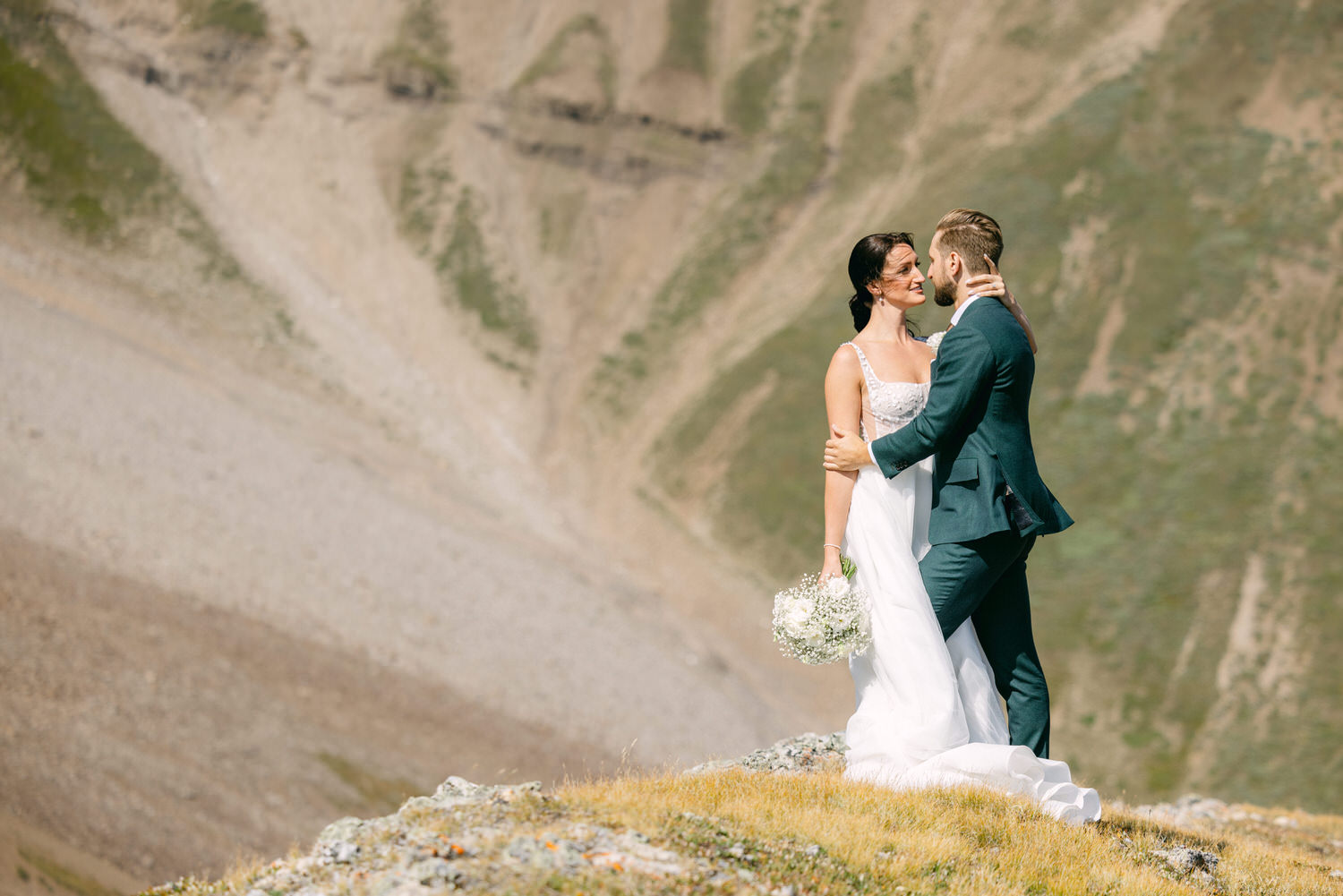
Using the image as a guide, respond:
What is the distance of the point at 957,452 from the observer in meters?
8.14

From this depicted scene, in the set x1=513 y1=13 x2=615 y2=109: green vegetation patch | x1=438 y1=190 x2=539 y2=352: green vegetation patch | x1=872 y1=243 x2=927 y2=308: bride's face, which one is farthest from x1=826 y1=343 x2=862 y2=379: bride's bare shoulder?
x1=513 y1=13 x2=615 y2=109: green vegetation patch

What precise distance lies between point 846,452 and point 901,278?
56.9 inches

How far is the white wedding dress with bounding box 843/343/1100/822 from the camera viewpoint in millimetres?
7980

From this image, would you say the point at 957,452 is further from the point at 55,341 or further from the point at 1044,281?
the point at 55,341

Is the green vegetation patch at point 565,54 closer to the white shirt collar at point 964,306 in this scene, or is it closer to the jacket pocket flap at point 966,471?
the white shirt collar at point 964,306

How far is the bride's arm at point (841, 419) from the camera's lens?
847 centimetres

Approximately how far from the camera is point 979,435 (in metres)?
8.03

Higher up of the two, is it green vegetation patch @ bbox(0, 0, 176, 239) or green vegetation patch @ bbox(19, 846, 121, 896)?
green vegetation patch @ bbox(0, 0, 176, 239)

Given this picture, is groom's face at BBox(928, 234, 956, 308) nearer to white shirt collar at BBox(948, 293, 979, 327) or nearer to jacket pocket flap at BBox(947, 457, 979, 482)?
white shirt collar at BBox(948, 293, 979, 327)

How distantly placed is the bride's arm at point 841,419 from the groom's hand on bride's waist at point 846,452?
6 cm

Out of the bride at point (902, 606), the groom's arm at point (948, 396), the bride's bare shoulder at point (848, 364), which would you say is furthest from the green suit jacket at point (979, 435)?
the bride's bare shoulder at point (848, 364)

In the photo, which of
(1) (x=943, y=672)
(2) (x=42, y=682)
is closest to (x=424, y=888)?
(1) (x=943, y=672)

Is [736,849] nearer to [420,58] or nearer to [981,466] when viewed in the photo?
[981,466]

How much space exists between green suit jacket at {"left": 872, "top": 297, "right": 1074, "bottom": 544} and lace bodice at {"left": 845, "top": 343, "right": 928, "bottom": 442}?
34 centimetres
